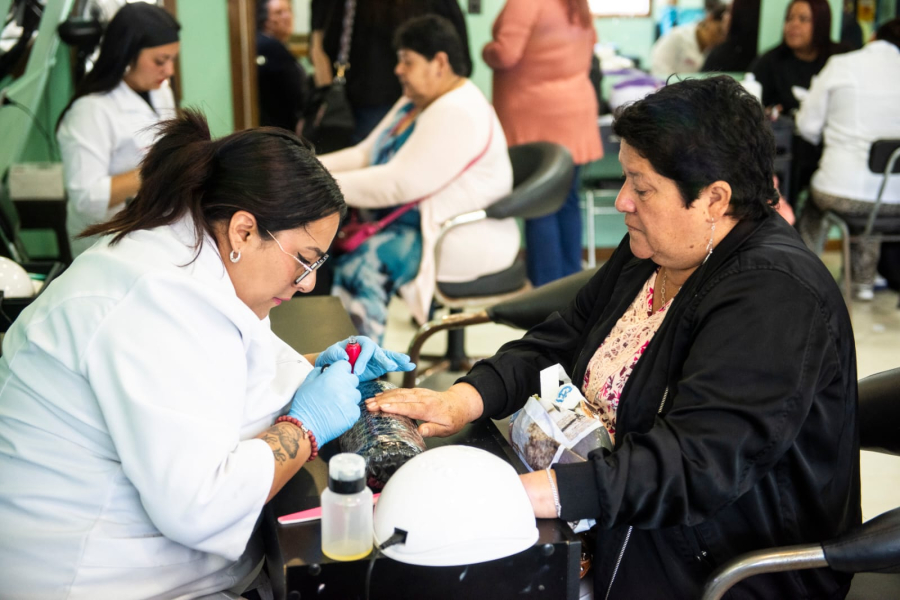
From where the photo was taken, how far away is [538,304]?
6.93 feet

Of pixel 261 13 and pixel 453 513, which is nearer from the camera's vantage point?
pixel 453 513

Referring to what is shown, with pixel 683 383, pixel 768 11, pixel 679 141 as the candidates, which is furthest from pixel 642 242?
pixel 768 11

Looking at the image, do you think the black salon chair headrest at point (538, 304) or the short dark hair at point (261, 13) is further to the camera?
the short dark hair at point (261, 13)

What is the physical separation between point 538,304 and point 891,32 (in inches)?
125

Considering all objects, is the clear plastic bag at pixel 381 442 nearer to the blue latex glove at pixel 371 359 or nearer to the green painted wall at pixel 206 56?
the blue latex glove at pixel 371 359

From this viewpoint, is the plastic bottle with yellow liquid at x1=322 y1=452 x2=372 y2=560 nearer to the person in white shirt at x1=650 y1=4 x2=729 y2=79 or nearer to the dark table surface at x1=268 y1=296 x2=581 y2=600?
the dark table surface at x1=268 y1=296 x2=581 y2=600

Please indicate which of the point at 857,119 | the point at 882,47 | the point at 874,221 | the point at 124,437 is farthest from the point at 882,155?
the point at 124,437

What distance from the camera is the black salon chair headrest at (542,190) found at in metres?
2.93

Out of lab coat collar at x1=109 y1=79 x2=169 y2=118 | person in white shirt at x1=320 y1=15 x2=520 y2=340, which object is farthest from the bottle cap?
→ lab coat collar at x1=109 y1=79 x2=169 y2=118

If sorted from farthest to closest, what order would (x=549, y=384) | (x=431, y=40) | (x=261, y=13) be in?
(x=261, y=13)
(x=431, y=40)
(x=549, y=384)

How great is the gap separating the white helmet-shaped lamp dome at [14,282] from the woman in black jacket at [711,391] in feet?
3.36

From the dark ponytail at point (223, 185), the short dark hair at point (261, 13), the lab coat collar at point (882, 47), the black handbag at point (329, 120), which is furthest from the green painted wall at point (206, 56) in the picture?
the lab coat collar at point (882, 47)

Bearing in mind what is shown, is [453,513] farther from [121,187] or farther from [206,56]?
[206,56]

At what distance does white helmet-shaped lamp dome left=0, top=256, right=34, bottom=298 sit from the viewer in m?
1.92
